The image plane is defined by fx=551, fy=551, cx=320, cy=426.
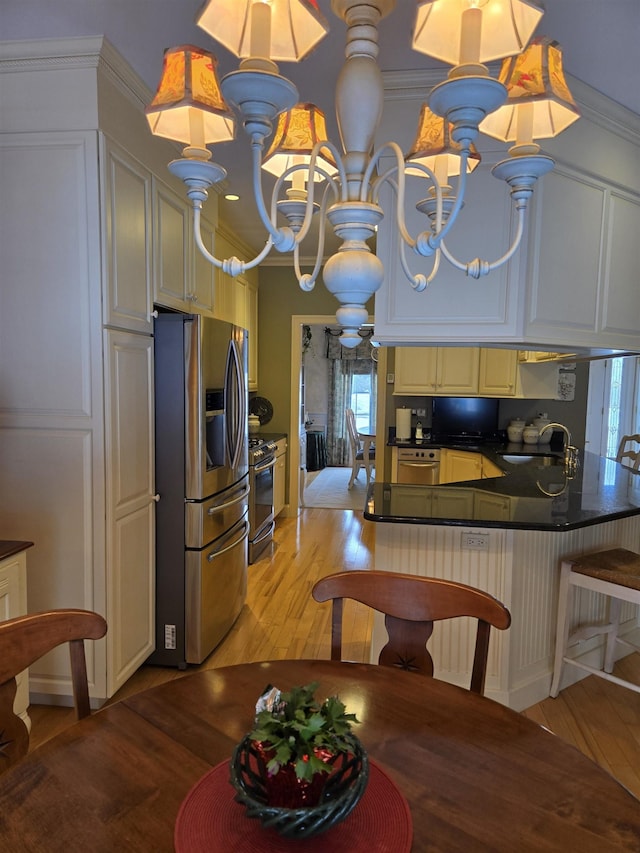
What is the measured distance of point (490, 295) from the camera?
2361 mm

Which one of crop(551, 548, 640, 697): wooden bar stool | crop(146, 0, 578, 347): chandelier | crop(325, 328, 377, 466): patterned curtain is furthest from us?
crop(325, 328, 377, 466): patterned curtain

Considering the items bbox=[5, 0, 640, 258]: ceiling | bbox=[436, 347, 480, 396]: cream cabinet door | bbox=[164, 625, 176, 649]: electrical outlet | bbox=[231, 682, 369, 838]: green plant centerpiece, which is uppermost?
bbox=[5, 0, 640, 258]: ceiling

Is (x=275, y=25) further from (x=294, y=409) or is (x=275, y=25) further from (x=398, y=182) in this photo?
(x=294, y=409)

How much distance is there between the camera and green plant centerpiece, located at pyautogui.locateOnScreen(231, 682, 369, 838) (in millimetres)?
744

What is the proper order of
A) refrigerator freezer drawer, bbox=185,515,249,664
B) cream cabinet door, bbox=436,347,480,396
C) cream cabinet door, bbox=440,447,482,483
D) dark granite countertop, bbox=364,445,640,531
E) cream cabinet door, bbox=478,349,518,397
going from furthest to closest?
1. cream cabinet door, bbox=436,347,480,396
2. cream cabinet door, bbox=478,349,518,397
3. cream cabinet door, bbox=440,447,482,483
4. refrigerator freezer drawer, bbox=185,515,249,664
5. dark granite countertop, bbox=364,445,640,531

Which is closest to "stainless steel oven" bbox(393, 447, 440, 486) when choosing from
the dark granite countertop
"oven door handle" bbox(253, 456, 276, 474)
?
"oven door handle" bbox(253, 456, 276, 474)

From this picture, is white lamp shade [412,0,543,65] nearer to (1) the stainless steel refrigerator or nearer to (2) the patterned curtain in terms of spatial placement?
(1) the stainless steel refrigerator

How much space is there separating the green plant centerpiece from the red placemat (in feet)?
0.20

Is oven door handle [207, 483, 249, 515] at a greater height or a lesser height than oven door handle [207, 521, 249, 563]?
greater

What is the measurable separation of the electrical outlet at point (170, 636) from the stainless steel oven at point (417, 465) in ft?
9.14

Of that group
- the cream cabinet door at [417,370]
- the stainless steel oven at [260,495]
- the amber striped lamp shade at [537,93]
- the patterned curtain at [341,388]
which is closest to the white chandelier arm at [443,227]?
the amber striped lamp shade at [537,93]

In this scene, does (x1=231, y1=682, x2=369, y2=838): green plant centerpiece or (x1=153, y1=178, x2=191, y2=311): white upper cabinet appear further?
(x1=153, y1=178, x2=191, y2=311): white upper cabinet

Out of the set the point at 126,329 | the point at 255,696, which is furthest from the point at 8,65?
the point at 255,696

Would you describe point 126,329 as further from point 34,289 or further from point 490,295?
point 490,295
